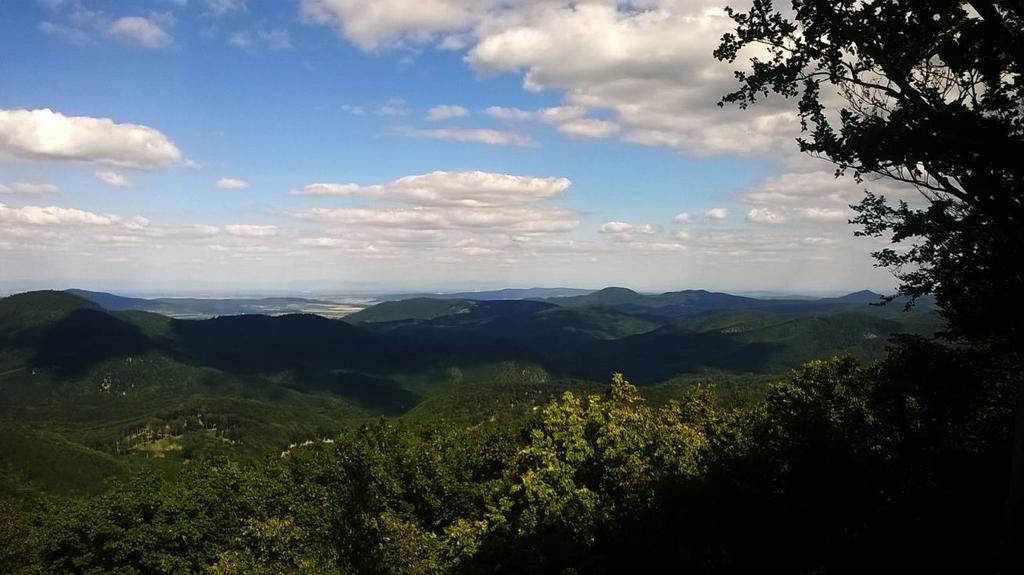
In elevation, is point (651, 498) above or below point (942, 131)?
below

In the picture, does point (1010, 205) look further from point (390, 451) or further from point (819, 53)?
point (390, 451)

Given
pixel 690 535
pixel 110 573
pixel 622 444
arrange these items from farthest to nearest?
1. pixel 110 573
2. pixel 622 444
3. pixel 690 535

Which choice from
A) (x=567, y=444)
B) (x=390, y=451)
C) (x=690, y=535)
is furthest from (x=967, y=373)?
(x=390, y=451)

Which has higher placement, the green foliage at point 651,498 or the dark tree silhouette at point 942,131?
the dark tree silhouette at point 942,131

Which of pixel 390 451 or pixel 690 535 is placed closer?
pixel 690 535

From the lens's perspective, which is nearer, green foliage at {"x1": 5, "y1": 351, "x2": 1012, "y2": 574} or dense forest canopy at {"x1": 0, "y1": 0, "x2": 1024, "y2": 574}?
dense forest canopy at {"x1": 0, "y1": 0, "x2": 1024, "y2": 574}

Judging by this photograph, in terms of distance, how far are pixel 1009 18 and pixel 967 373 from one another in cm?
1320

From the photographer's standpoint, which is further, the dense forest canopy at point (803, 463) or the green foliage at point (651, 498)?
the green foliage at point (651, 498)

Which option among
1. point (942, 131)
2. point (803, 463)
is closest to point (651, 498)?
point (803, 463)

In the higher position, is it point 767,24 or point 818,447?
point 767,24

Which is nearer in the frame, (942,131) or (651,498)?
(942,131)

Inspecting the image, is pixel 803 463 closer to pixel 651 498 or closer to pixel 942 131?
pixel 651 498

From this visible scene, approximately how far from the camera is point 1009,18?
13406 millimetres

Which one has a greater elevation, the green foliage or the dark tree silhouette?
the dark tree silhouette
